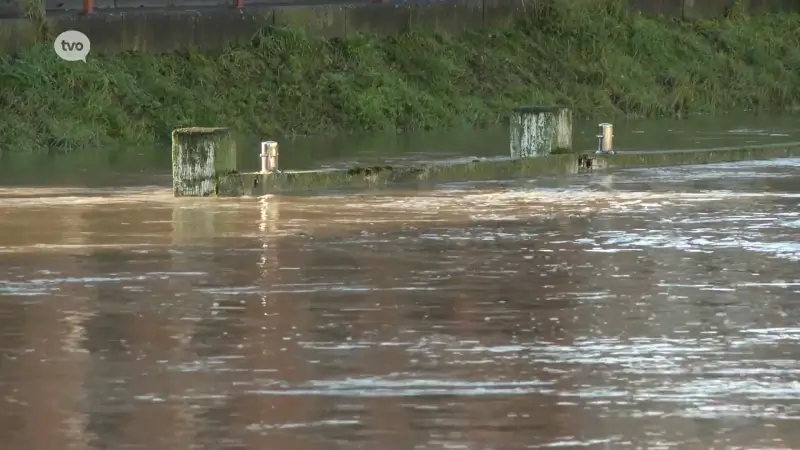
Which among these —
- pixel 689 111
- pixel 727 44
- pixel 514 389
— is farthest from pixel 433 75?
pixel 514 389

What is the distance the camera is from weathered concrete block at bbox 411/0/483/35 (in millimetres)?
35344

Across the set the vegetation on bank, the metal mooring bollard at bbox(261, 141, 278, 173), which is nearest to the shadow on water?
the vegetation on bank

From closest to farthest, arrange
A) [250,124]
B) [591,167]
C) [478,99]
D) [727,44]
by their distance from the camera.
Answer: [591,167]
[250,124]
[478,99]
[727,44]

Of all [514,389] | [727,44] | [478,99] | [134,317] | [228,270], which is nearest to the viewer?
[514,389]

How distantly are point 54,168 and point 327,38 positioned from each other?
10710 millimetres

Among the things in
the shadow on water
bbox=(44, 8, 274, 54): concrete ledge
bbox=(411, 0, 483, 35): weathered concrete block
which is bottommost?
the shadow on water

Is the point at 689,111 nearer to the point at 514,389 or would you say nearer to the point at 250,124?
the point at 250,124

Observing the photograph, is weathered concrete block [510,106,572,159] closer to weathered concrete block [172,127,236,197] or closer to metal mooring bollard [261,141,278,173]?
metal mooring bollard [261,141,278,173]

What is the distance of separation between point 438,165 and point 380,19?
13500mm

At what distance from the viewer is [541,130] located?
22.7 m

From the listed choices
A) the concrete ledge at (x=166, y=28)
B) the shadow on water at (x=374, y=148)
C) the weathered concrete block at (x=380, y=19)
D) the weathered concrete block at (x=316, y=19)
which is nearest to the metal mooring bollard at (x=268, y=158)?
the shadow on water at (x=374, y=148)

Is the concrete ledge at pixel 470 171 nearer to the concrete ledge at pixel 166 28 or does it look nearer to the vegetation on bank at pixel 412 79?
the vegetation on bank at pixel 412 79

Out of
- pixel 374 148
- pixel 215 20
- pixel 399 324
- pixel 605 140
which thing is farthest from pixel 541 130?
pixel 399 324

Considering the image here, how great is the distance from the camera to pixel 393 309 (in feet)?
39.5
